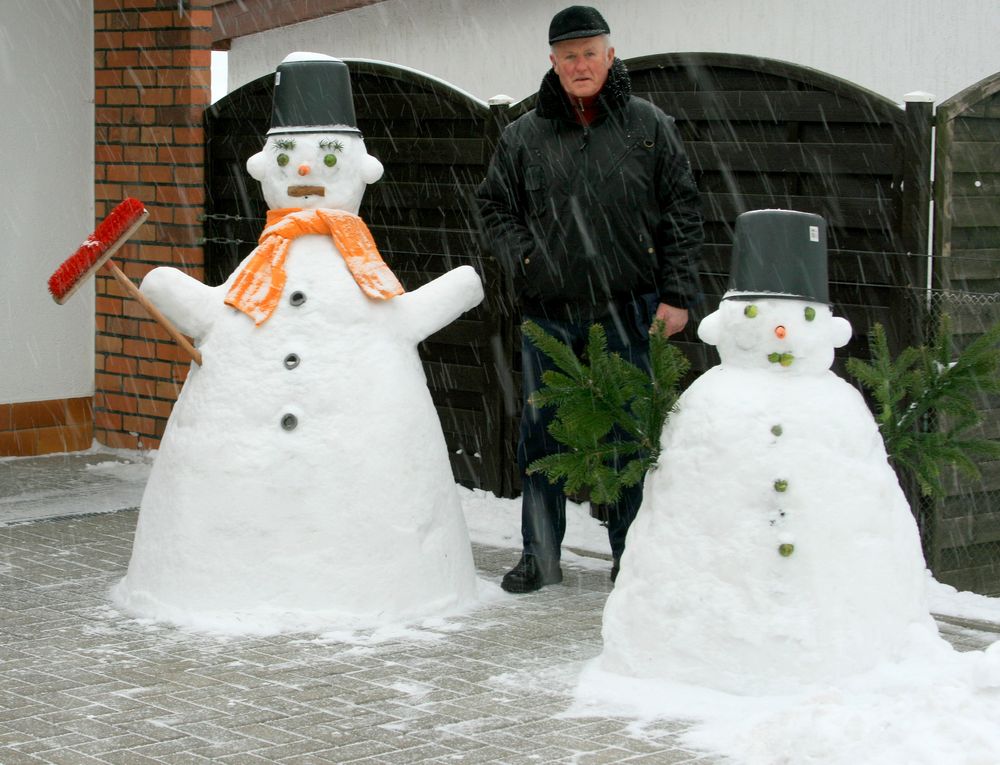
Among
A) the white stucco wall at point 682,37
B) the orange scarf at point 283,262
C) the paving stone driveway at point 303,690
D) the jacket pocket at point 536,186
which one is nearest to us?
the paving stone driveway at point 303,690

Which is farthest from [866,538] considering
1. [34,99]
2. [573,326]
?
[34,99]

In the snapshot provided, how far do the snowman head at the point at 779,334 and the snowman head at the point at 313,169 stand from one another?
72.6 inches

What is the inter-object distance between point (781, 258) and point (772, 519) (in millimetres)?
858

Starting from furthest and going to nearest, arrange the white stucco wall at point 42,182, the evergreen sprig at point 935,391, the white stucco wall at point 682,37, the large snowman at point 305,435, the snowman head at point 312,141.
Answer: the white stucco wall at point 682,37 < the white stucco wall at point 42,182 < the snowman head at point 312,141 < the large snowman at point 305,435 < the evergreen sprig at point 935,391

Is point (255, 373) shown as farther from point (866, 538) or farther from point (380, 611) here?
point (866, 538)

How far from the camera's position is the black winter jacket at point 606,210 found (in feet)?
21.4

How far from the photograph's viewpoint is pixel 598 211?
653cm

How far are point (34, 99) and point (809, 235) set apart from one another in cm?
617

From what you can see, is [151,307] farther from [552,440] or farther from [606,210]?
[606,210]

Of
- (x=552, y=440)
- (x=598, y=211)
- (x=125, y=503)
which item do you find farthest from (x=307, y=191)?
(x=125, y=503)

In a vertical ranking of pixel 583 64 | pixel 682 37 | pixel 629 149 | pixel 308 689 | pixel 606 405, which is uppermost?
pixel 682 37

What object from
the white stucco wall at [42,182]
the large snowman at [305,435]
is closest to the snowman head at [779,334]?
the large snowman at [305,435]

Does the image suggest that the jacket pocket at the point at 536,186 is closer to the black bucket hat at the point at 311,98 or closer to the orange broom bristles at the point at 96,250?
the black bucket hat at the point at 311,98

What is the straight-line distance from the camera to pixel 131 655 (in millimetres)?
5723
